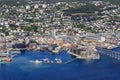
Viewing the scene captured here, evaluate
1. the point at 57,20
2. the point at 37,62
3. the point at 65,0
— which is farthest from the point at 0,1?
the point at 37,62

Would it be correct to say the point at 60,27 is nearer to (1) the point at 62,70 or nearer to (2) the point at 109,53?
(2) the point at 109,53

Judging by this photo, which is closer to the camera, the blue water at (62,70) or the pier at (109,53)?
the blue water at (62,70)

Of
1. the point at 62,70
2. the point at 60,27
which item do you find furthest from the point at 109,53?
the point at 60,27

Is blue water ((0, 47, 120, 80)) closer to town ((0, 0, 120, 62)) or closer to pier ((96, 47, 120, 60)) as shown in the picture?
pier ((96, 47, 120, 60))

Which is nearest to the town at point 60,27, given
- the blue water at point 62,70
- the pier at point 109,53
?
the pier at point 109,53

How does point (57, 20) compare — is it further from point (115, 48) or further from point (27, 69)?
point (27, 69)

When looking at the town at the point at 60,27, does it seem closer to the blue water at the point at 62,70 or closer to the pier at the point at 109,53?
the pier at the point at 109,53

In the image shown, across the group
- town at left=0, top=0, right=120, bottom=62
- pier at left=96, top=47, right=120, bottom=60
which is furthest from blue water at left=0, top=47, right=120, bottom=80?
town at left=0, top=0, right=120, bottom=62
